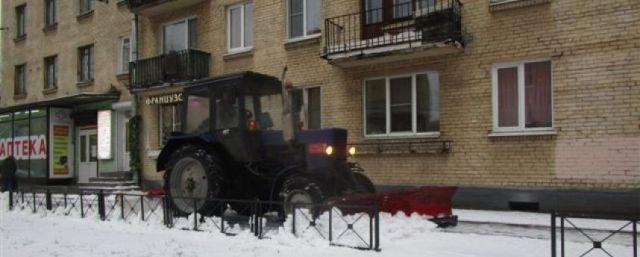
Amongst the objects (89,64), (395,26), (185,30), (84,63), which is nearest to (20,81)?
(84,63)

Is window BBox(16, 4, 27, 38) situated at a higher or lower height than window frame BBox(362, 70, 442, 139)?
higher

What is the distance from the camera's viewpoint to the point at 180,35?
20.1 meters

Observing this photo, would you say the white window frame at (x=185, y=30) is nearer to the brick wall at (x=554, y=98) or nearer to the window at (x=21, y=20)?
the brick wall at (x=554, y=98)

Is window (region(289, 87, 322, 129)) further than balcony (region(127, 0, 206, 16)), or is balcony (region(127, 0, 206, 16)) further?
balcony (region(127, 0, 206, 16))

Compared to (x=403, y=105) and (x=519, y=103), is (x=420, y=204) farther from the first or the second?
(x=403, y=105)

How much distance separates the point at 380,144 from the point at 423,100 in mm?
1432

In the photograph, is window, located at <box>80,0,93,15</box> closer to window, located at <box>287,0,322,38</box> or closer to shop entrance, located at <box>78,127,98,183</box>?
shop entrance, located at <box>78,127,98,183</box>

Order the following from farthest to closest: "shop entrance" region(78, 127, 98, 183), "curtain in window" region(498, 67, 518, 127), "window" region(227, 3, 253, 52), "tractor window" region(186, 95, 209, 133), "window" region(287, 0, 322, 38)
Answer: "shop entrance" region(78, 127, 98, 183)
"window" region(227, 3, 253, 52)
"window" region(287, 0, 322, 38)
"curtain in window" region(498, 67, 518, 127)
"tractor window" region(186, 95, 209, 133)

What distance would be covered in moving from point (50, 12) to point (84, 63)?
11.6 ft

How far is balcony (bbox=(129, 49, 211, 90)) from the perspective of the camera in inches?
736

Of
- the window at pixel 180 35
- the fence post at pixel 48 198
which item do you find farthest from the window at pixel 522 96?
the window at pixel 180 35

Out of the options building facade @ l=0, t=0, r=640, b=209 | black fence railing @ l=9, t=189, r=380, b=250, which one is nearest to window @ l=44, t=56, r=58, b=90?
building facade @ l=0, t=0, r=640, b=209

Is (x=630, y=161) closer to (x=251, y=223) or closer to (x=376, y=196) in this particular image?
(x=376, y=196)

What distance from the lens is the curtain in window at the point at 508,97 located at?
1286 centimetres
